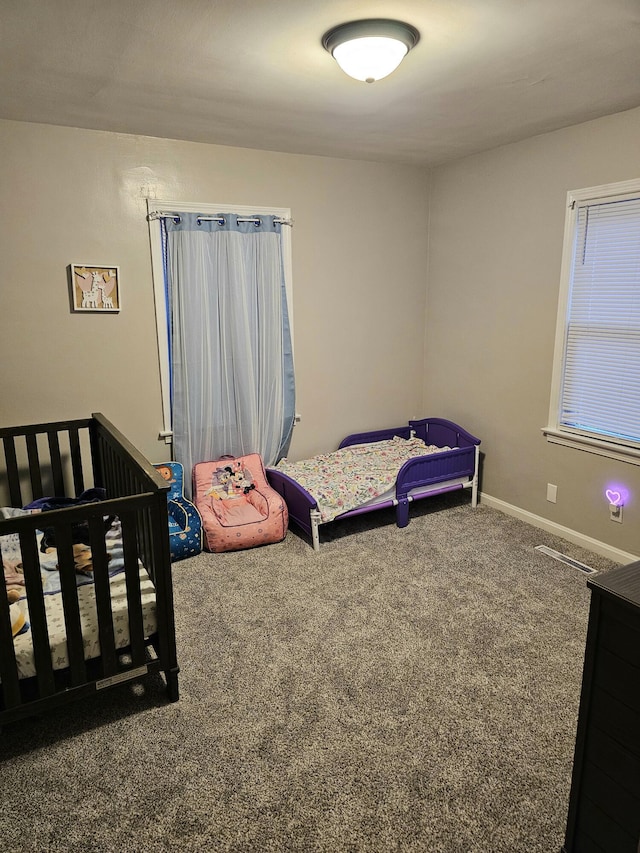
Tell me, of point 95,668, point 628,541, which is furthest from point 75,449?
point 628,541

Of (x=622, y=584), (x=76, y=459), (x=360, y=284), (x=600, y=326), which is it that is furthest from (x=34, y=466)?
(x=600, y=326)

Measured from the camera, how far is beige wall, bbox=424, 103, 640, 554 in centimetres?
318

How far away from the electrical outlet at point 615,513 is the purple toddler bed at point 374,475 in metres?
0.94

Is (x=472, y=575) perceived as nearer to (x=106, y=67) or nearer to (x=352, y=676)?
(x=352, y=676)

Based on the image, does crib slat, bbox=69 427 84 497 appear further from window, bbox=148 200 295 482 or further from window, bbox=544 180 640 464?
window, bbox=544 180 640 464

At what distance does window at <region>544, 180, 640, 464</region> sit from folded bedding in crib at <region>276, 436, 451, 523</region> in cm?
100

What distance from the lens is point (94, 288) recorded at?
330 centimetres

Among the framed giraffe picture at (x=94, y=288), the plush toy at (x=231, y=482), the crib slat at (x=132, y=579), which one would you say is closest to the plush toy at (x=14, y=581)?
the crib slat at (x=132, y=579)

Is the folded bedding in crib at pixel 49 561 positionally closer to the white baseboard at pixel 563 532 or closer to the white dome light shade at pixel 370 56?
the white dome light shade at pixel 370 56

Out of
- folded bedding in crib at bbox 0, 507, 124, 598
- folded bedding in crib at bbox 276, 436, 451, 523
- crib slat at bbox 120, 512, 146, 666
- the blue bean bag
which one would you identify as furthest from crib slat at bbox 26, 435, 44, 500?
folded bedding in crib at bbox 276, 436, 451, 523

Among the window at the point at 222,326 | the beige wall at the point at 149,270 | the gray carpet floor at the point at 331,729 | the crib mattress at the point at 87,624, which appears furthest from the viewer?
the window at the point at 222,326

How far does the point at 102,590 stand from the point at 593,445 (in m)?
2.75

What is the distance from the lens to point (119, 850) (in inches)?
61.4

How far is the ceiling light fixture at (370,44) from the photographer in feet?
6.35
